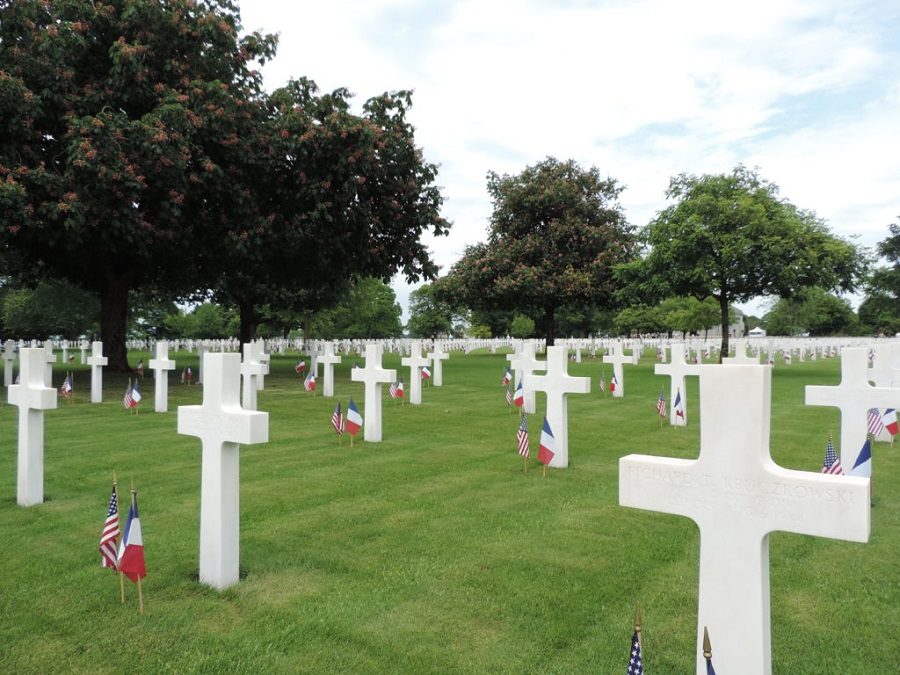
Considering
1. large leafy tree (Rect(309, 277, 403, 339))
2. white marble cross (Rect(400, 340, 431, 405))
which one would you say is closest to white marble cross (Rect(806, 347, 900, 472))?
white marble cross (Rect(400, 340, 431, 405))

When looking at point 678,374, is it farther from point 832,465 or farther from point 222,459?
point 222,459

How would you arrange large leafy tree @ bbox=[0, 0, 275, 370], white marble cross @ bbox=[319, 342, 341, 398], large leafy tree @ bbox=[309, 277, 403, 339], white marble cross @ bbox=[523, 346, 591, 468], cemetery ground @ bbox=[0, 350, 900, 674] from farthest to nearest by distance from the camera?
large leafy tree @ bbox=[309, 277, 403, 339], white marble cross @ bbox=[319, 342, 341, 398], large leafy tree @ bbox=[0, 0, 275, 370], white marble cross @ bbox=[523, 346, 591, 468], cemetery ground @ bbox=[0, 350, 900, 674]

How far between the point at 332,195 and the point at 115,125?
5.51 metres

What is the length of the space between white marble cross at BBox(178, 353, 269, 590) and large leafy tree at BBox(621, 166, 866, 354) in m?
23.4

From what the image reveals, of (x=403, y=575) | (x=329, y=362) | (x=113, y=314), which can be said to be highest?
(x=113, y=314)

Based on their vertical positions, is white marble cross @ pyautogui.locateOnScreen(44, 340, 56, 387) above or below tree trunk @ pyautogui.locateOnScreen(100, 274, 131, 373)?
below

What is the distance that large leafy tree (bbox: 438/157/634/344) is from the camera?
31.3 m

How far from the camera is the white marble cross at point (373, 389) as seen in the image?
10.2 metres

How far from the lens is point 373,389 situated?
10.4m

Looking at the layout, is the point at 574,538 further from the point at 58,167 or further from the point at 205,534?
the point at 58,167

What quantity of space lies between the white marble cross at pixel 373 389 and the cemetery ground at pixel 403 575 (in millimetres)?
1152

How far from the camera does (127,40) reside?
16.3m

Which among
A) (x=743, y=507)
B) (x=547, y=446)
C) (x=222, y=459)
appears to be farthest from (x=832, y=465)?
(x=222, y=459)

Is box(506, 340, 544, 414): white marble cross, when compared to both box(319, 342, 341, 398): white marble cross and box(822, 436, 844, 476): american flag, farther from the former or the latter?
box(822, 436, 844, 476): american flag
